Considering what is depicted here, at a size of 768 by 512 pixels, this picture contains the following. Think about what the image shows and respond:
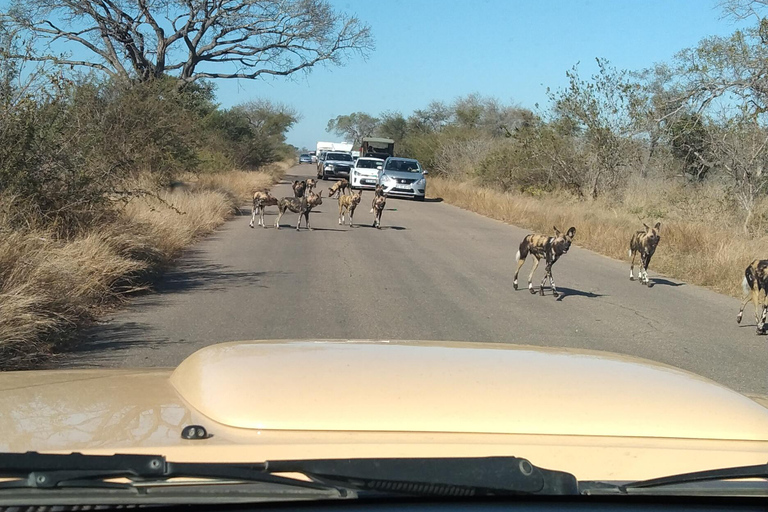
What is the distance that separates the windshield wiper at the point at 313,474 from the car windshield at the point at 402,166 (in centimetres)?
3312

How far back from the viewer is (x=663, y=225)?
20281 millimetres

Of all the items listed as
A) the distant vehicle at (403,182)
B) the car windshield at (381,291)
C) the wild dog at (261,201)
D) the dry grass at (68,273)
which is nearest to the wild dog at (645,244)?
the car windshield at (381,291)

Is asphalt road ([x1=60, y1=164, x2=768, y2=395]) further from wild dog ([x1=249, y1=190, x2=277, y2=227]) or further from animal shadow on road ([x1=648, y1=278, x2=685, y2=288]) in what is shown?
wild dog ([x1=249, y1=190, x2=277, y2=227])

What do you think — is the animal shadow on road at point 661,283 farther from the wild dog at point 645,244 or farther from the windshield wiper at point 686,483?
the windshield wiper at point 686,483

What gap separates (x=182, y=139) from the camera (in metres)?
22.4

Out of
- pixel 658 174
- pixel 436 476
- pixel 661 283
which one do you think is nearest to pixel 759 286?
pixel 661 283

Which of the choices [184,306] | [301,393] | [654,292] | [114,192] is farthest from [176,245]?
[301,393]

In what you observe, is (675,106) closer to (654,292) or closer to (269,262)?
(654,292)

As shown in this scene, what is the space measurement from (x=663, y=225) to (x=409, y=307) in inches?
480

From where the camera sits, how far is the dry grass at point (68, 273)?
276 inches

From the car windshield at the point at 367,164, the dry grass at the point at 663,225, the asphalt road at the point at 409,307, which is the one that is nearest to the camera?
the asphalt road at the point at 409,307

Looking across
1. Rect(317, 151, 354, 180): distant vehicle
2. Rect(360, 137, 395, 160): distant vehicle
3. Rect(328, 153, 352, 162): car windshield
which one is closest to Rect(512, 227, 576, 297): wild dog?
Rect(317, 151, 354, 180): distant vehicle

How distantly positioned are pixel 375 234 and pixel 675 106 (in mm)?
10309

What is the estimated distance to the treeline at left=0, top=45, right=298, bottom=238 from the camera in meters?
11.0
